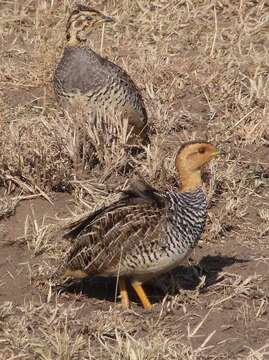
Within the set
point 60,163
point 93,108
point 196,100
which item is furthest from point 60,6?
point 60,163

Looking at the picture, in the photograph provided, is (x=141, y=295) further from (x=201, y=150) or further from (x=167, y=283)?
(x=201, y=150)

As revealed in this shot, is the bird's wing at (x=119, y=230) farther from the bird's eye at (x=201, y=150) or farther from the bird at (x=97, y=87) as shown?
the bird at (x=97, y=87)

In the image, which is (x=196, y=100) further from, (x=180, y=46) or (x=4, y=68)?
(x=4, y=68)

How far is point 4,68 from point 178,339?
431 centimetres

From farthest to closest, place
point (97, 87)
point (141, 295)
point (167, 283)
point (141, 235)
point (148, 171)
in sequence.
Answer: point (97, 87) < point (148, 171) < point (167, 283) < point (141, 295) < point (141, 235)

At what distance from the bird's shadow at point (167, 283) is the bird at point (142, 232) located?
18cm

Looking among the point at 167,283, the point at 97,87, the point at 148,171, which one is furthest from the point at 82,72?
the point at 167,283

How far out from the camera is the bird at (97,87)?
786 cm

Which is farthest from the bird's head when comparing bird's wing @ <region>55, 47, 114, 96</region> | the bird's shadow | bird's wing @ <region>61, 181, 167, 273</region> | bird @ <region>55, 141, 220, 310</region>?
bird's wing @ <region>55, 47, 114, 96</region>

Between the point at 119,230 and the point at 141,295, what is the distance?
0.41 metres

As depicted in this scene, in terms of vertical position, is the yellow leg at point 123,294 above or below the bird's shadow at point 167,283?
above

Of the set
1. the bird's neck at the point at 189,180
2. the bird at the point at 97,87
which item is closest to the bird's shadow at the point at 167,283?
the bird's neck at the point at 189,180

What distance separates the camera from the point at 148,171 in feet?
24.1

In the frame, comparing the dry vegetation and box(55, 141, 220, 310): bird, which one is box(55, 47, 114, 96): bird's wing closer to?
the dry vegetation
